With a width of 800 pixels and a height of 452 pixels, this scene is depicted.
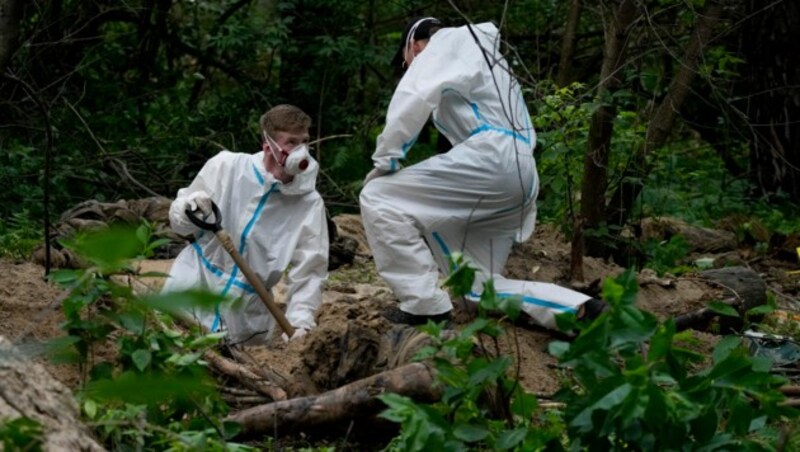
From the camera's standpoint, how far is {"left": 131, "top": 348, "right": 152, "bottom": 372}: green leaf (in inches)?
151

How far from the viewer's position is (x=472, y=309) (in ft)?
22.8

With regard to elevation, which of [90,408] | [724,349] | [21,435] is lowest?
[90,408]

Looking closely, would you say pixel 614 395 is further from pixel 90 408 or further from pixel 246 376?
pixel 246 376

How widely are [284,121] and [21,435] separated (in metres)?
3.83

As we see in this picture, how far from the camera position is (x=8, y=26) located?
7.15 m

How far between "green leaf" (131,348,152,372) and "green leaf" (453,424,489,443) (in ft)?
3.04

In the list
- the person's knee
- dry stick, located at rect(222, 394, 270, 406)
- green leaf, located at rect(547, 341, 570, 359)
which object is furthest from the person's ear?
green leaf, located at rect(547, 341, 570, 359)

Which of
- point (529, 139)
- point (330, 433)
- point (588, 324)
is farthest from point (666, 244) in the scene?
point (588, 324)

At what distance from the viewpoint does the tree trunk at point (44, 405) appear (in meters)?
3.30

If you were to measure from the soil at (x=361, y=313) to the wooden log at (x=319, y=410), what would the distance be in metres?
0.37

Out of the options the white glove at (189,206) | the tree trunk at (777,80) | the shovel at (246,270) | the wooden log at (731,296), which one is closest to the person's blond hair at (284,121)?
the white glove at (189,206)

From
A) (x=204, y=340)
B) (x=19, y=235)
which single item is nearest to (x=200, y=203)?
(x=204, y=340)

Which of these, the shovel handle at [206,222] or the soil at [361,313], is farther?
the shovel handle at [206,222]

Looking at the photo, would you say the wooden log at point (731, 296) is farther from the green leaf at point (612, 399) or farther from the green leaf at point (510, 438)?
the green leaf at point (612, 399)
